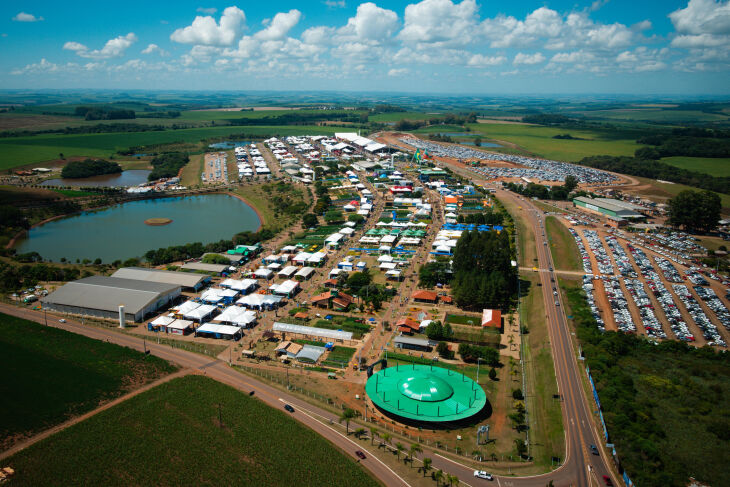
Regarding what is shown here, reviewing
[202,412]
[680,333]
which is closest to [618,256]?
[680,333]

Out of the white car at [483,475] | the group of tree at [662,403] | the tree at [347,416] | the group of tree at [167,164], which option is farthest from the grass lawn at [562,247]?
the group of tree at [167,164]

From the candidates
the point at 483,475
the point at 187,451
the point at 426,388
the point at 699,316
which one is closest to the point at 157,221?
the point at 187,451

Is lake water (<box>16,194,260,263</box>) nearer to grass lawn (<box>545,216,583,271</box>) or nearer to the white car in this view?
grass lawn (<box>545,216,583,271</box>)

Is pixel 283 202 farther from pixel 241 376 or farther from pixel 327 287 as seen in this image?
pixel 241 376

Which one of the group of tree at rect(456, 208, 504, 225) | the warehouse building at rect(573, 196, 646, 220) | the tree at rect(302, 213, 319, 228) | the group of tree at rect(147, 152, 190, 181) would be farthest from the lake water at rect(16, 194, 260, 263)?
Answer: the warehouse building at rect(573, 196, 646, 220)

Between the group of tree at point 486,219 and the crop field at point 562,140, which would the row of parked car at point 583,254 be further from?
the crop field at point 562,140

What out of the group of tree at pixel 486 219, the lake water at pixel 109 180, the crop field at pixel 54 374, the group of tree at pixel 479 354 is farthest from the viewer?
the lake water at pixel 109 180
